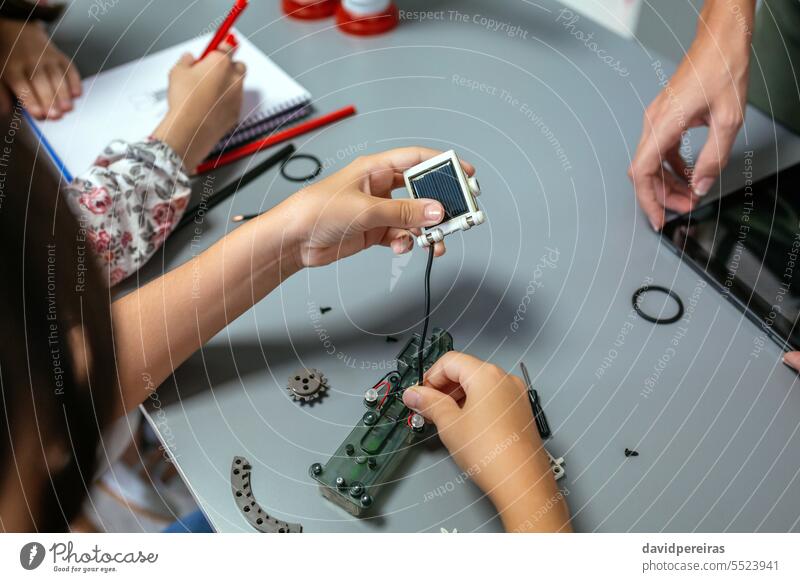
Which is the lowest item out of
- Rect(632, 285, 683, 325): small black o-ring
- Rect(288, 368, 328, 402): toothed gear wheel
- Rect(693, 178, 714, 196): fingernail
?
Rect(288, 368, 328, 402): toothed gear wheel

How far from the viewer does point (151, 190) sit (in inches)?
30.2

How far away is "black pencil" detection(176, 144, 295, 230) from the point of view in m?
0.80

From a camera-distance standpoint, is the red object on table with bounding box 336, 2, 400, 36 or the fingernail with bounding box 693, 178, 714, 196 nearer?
the fingernail with bounding box 693, 178, 714, 196

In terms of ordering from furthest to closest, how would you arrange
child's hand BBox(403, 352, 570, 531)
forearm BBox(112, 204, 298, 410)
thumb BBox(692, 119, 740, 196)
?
1. thumb BBox(692, 119, 740, 196)
2. forearm BBox(112, 204, 298, 410)
3. child's hand BBox(403, 352, 570, 531)

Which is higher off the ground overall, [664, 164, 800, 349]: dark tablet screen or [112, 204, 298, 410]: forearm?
[664, 164, 800, 349]: dark tablet screen

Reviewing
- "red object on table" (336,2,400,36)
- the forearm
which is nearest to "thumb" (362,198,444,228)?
the forearm

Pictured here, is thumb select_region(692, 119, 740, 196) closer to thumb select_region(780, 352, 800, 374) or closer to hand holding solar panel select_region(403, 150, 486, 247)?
thumb select_region(780, 352, 800, 374)

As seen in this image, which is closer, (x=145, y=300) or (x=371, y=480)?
(x=371, y=480)

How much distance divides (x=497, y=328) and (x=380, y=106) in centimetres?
41

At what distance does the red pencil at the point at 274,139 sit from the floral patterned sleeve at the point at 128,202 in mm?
73

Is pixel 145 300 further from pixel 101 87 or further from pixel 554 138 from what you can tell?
pixel 554 138

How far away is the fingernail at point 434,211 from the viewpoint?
1.99ft

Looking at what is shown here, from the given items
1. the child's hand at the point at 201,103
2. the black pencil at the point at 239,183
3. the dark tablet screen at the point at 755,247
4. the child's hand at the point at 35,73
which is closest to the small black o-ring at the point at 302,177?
the black pencil at the point at 239,183

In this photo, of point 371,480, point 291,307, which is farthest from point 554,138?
point 371,480
